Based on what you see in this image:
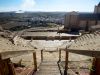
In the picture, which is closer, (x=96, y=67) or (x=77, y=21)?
(x=96, y=67)

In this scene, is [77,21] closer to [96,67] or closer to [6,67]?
[96,67]

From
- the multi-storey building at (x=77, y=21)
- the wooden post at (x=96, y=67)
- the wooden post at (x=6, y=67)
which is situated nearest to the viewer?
the wooden post at (x=6, y=67)

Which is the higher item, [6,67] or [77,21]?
[77,21]

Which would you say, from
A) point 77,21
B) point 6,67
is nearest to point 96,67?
point 6,67

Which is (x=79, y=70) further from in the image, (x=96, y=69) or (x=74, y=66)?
(x=96, y=69)

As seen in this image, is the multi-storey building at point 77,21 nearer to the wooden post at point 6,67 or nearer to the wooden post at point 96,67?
the wooden post at point 96,67

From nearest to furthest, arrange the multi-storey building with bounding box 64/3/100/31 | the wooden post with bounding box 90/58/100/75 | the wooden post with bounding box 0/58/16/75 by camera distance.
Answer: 1. the wooden post with bounding box 0/58/16/75
2. the wooden post with bounding box 90/58/100/75
3. the multi-storey building with bounding box 64/3/100/31

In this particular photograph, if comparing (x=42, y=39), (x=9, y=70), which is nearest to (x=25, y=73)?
(x=9, y=70)

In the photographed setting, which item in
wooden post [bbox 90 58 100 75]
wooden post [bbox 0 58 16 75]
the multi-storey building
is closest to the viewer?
wooden post [bbox 0 58 16 75]

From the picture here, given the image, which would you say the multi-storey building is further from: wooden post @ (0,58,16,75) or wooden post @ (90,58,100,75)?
wooden post @ (0,58,16,75)

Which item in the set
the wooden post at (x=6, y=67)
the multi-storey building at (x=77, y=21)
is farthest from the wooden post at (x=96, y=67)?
the multi-storey building at (x=77, y=21)

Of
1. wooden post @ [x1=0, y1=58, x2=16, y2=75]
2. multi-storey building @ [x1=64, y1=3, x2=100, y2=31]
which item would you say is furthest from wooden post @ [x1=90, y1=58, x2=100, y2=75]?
multi-storey building @ [x1=64, y1=3, x2=100, y2=31]

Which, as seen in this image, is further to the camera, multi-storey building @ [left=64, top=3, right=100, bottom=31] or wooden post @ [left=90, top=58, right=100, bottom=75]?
multi-storey building @ [left=64, top=3, right=100, bottom=31]

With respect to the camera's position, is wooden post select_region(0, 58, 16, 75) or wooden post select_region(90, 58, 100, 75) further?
wooden post select_region(90, 58, 100, 75)
